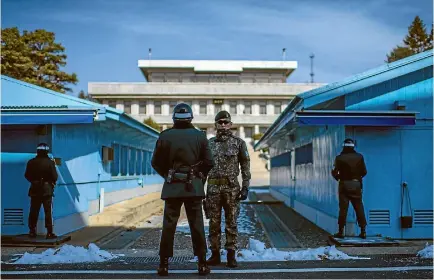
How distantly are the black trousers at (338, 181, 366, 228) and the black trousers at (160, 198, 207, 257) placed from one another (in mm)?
4280

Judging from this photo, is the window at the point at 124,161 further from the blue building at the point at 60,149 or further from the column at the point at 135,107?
the column at the point at 135,107

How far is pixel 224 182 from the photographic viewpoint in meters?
7.73

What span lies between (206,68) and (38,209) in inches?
2990

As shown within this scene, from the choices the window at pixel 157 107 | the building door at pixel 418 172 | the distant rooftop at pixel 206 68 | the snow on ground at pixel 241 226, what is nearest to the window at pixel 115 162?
the snow on ground at pixel 241 226

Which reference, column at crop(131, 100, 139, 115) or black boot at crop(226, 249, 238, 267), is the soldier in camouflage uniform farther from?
column at crop(131, 100, 139, 115)

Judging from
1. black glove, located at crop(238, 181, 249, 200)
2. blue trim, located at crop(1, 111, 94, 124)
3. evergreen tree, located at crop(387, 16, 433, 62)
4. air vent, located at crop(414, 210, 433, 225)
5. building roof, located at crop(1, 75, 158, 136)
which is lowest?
air vent, located at crop(414, 210, 433, 225)

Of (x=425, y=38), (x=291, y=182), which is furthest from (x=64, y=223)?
(x=425, y=38)

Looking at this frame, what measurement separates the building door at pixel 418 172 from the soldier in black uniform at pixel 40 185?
6831mm

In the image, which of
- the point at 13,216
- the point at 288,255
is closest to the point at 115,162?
the point at 13,216

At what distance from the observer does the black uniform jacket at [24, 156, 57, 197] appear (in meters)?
10.5

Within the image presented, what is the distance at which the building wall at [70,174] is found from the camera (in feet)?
37.9

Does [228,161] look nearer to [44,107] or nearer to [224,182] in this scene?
[224,182]

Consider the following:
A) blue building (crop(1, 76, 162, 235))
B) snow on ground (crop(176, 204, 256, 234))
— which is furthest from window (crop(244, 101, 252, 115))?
snow on ground (crop(176, 204, 256, 234))

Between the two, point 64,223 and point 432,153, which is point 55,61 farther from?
point 432,153
